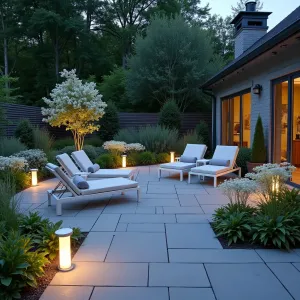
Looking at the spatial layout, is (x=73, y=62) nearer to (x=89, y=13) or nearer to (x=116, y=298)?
(x=89, y=13)

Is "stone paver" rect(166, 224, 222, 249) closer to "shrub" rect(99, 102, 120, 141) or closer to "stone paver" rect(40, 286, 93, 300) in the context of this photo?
"stone paver" rect(40, 286, 93, 300)

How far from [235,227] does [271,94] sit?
501cm

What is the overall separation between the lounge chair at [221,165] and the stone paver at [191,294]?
15.9ft

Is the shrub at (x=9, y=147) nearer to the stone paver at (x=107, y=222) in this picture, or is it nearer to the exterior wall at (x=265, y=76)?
the stone paver at (x=107, y=222)

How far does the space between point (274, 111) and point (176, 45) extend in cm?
977

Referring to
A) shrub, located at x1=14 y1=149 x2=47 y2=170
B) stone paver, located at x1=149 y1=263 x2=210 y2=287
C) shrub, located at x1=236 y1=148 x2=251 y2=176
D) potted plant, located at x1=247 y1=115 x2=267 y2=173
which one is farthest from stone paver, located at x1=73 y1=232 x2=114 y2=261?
shrub, located at x1=236 y1=148 x2=251 y2=176

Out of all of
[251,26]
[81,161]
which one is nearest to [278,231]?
[81,161]

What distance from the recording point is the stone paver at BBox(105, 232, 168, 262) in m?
3.46

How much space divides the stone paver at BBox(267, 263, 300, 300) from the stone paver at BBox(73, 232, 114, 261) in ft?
5.67

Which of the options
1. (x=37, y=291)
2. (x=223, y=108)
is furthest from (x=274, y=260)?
(x=223, y=108)

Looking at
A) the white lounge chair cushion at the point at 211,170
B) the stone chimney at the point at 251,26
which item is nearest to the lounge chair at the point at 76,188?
the white lounge chair cushion at the point at 211,170

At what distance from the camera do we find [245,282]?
2.90 m

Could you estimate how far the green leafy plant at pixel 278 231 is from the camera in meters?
3.70

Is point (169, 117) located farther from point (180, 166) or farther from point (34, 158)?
point (34, 158)
